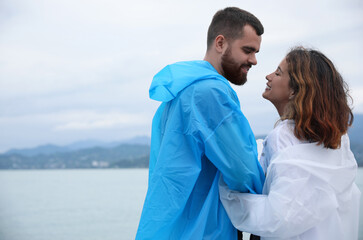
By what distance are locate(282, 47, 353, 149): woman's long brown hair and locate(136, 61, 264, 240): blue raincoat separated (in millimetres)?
280

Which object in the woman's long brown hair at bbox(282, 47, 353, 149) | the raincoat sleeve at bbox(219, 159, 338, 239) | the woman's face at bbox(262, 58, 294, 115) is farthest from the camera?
the woman's face at bbox(262, 58, 294, 115)

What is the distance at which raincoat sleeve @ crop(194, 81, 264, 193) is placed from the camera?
1953 millimetres

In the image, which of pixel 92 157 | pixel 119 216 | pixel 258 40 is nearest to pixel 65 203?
pixel 119 216

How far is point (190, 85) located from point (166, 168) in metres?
0.43

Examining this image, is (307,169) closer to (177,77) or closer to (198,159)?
(198,159)

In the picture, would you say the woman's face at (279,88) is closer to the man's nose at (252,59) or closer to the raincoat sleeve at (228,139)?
the man's nose at (252,59)

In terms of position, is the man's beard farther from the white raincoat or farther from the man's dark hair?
the white raincoat

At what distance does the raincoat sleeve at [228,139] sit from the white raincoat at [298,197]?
91mm

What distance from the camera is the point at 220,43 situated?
2.38 m

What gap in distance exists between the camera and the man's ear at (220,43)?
7.74ft

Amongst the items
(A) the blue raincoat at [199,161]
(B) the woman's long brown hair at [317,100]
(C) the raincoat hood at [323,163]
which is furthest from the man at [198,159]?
(B) the woman's long brown hair at [317,100]

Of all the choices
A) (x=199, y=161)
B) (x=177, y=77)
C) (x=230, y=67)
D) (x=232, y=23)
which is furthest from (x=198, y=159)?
(x=232, y=23)

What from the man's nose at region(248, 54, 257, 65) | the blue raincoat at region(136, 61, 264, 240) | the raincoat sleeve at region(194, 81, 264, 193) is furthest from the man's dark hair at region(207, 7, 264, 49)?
the raincoat sleeve at region(194, 81, 264, 193)

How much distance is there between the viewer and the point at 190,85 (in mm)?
2098
